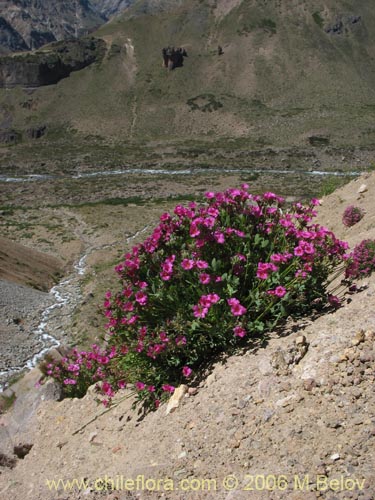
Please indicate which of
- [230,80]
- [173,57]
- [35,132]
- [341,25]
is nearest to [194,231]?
[35,132]

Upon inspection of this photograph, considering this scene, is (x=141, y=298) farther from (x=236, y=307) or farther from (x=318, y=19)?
(x=318, y=19)

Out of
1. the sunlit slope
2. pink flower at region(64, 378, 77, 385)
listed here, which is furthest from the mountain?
pink flower at region(64, 378, 77, 385)

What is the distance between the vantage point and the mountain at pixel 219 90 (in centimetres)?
9488

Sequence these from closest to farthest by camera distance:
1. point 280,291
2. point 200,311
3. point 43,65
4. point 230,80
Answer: point 200,311 < point 280,291 < point 230,80 < point 43,65

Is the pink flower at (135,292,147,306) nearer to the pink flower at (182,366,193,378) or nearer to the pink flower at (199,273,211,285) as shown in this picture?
the pink flower at (199,273,211,285)

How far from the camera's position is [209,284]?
566 cm

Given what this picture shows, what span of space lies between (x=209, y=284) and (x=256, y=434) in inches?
72.9

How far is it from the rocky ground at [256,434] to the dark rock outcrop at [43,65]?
14102cm

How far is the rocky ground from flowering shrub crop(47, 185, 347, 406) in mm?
377

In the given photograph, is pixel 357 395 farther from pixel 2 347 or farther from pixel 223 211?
pixel 2 347

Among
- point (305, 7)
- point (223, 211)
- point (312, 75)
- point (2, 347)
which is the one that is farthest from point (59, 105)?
point (223, 211)

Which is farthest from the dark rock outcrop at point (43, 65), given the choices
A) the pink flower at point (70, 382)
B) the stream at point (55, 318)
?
the pink flower at point (70, 382)

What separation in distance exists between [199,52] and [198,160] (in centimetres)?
7272

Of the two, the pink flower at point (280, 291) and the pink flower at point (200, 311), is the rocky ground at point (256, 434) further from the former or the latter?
the pink flower at point (200, 311)
